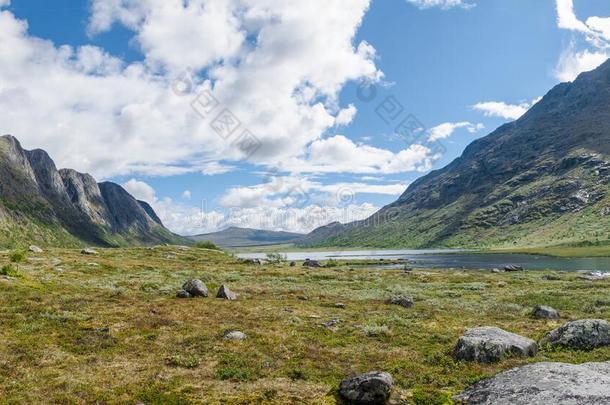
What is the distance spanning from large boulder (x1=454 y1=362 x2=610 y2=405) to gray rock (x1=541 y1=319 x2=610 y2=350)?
7.50 meters

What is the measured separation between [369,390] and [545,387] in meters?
6.75

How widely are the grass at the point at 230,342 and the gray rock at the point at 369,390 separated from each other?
2.86ft

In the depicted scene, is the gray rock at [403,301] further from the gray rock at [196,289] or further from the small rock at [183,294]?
the small rock at [183,294]

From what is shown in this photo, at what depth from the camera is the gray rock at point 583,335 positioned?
25.1 meters

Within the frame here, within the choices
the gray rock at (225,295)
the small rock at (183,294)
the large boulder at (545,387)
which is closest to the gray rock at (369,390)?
the large boulder at (545,387)

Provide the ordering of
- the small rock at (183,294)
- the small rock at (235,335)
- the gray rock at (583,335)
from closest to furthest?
the gray rock at (583,335) < the small rock at (235,335) < the small rock at (183,294)

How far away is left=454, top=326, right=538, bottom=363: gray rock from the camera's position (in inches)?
935

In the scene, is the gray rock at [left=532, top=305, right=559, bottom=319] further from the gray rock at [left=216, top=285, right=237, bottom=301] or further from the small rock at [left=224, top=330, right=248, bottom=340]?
the gray rock at [left=216, top=285, right=237, bottom=301]

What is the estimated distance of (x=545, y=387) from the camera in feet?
51.9

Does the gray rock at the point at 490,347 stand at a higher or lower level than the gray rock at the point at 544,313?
higher

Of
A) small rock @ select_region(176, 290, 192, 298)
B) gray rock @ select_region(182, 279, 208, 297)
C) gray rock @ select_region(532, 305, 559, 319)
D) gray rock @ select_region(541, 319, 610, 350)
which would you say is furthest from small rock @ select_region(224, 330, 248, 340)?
gray rock @ select_region(532, 305, 559, 319)

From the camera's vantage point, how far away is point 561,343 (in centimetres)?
2559

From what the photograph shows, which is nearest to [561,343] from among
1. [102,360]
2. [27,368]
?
[102,360]

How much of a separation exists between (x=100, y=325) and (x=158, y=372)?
1123cm
